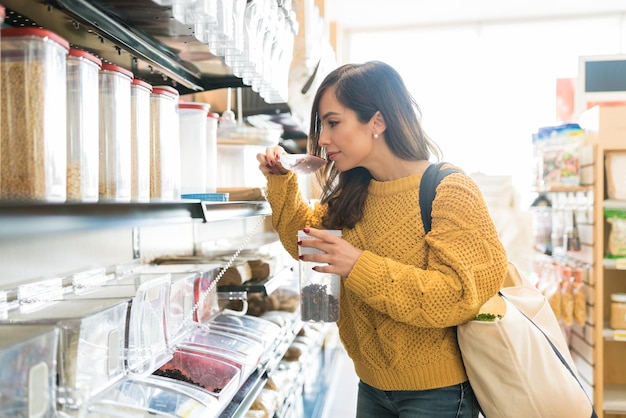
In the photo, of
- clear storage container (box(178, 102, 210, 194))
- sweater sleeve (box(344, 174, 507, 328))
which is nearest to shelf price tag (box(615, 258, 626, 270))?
sweater sleeve (box(344, 174, 507, 328))

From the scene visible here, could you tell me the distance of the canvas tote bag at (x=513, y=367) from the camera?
1.54 meters

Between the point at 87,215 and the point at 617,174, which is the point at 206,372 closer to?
the point at 87,215

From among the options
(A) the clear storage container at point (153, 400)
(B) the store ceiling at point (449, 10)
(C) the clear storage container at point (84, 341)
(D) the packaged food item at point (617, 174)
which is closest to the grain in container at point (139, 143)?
(C) the clear storage container at point (84, 341)

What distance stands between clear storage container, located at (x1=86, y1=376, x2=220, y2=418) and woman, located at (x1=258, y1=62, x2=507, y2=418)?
481mm

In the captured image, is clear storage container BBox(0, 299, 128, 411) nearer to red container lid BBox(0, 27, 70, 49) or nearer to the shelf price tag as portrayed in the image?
red container lid BBox(0, 27, 70, 49)

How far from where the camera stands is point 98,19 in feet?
3.88

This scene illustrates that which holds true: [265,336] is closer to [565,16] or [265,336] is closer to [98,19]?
[98,19]

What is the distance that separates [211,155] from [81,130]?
774 millimetres

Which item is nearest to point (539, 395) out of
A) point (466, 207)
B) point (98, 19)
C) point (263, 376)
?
point (466, 207)

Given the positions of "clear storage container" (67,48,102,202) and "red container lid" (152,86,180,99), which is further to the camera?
"red container lid" (152,86,180,99)

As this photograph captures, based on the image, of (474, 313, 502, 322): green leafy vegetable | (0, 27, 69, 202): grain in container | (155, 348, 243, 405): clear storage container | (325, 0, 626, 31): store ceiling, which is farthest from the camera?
(325, 0, 626, 31): store ceiling

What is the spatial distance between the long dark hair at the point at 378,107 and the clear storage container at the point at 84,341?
799 mm

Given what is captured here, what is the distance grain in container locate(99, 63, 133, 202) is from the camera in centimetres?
106

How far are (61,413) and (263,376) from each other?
1.03 meters
